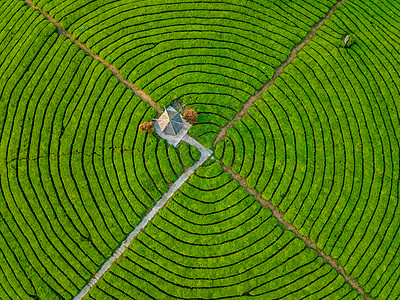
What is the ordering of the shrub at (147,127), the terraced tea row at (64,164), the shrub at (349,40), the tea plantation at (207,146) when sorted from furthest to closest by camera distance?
the shrub at (349,40) → the shrub at (147,127) → the terraced tea row at (64,164) → the tea plantation at (207,146)

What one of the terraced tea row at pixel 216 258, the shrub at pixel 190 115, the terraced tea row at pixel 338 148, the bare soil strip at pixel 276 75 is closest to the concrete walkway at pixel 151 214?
the terraced tea row at pixel 216 258

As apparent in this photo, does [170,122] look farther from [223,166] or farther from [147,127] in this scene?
[223,166]

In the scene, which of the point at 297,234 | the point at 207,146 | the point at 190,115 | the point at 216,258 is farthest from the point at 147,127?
the point at 297,234

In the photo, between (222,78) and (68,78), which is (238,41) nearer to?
(222,78)

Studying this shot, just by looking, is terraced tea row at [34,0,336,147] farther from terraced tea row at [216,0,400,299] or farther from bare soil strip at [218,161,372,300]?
bare soil strip at [218,161,372,300]

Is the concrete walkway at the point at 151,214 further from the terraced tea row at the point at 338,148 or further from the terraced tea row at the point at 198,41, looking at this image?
the terraced tea row at the point at 338,148

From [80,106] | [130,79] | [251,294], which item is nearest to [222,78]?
[130,79]

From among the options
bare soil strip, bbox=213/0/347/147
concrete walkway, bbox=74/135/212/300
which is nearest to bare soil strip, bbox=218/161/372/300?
concrete walkway, bbox=74/135/212/300
